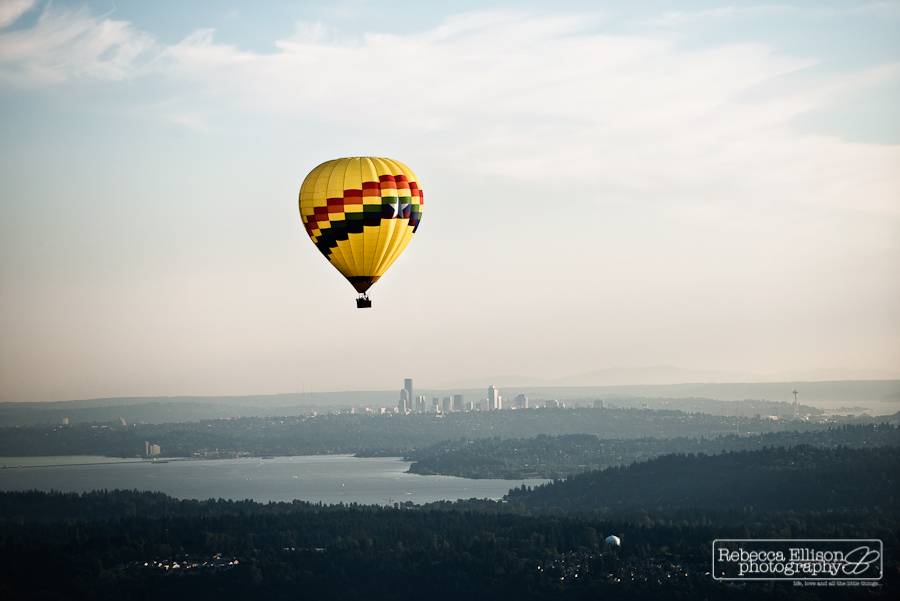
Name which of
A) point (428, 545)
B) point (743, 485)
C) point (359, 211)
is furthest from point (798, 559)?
point (359, 211)

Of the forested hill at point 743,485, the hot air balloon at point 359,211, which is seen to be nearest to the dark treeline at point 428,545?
the forested hill at point 743,485

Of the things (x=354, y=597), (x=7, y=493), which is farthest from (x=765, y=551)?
(x=7, y=493)

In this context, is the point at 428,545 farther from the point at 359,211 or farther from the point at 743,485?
the point at 743,485

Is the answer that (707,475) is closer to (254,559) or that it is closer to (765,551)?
(765,551)

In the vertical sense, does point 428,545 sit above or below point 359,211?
below

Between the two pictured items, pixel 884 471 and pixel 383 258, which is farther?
pixel 884 471

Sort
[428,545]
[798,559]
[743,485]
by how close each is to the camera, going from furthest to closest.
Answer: [743,485] < [428,545] < [798,559]

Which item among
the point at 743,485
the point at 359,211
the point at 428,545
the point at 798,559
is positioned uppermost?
the point at 359,211
